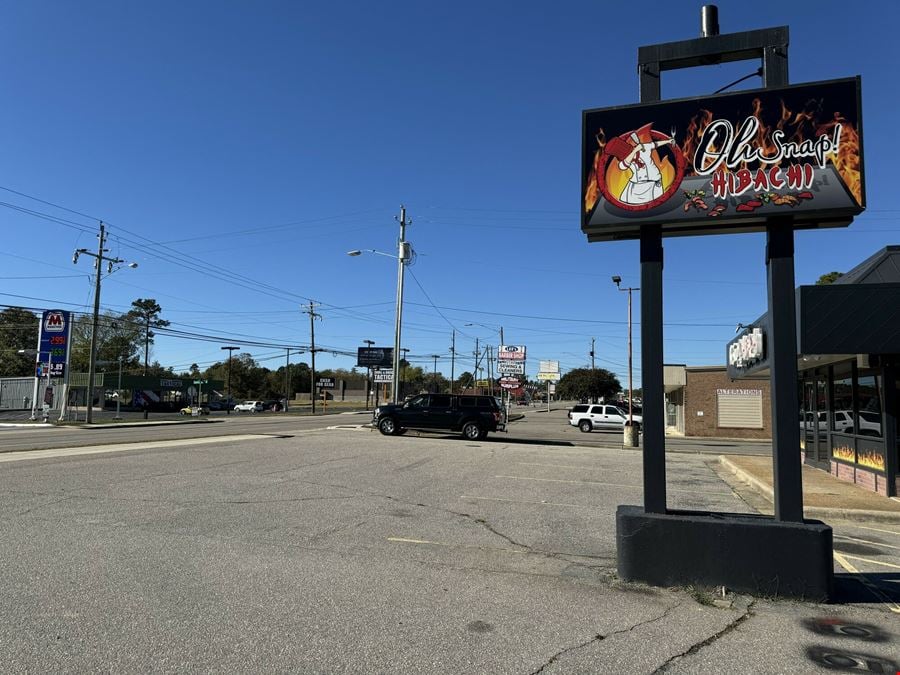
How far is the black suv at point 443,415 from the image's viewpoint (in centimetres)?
2558

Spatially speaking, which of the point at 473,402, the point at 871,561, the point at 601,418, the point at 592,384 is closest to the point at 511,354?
the point at 601,418

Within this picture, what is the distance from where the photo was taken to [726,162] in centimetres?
627

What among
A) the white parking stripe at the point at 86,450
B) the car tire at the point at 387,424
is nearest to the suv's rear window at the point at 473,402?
the car tire at the point at 387,424

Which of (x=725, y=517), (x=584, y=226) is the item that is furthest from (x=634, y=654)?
(x=584, y=226)

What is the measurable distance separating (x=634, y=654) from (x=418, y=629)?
5.05 feet

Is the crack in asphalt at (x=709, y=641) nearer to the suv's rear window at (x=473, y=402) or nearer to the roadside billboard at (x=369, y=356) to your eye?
the suv's rear window at (x=473, y=402)

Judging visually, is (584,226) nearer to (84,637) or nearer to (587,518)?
(587,518)

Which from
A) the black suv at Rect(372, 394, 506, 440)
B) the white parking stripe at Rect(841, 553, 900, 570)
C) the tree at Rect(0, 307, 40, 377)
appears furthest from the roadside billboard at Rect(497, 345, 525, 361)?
the tree at Rect(0, 307, 40, 377)

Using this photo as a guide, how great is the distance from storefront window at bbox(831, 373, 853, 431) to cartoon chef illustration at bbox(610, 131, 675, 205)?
969 cm

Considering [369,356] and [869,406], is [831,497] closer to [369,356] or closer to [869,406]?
[869,406]

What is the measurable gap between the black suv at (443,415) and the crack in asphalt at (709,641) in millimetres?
20506

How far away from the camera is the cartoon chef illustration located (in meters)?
6.48

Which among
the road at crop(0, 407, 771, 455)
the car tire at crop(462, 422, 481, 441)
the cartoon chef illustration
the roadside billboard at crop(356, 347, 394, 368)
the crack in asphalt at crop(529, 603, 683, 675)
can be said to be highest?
the roadside billboard at crop(356, 347, 394, 368)

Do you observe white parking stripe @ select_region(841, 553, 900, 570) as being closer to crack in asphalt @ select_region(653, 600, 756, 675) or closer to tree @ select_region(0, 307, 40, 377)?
crack in asphalt @ select_region(653, 600, 756, 675)
